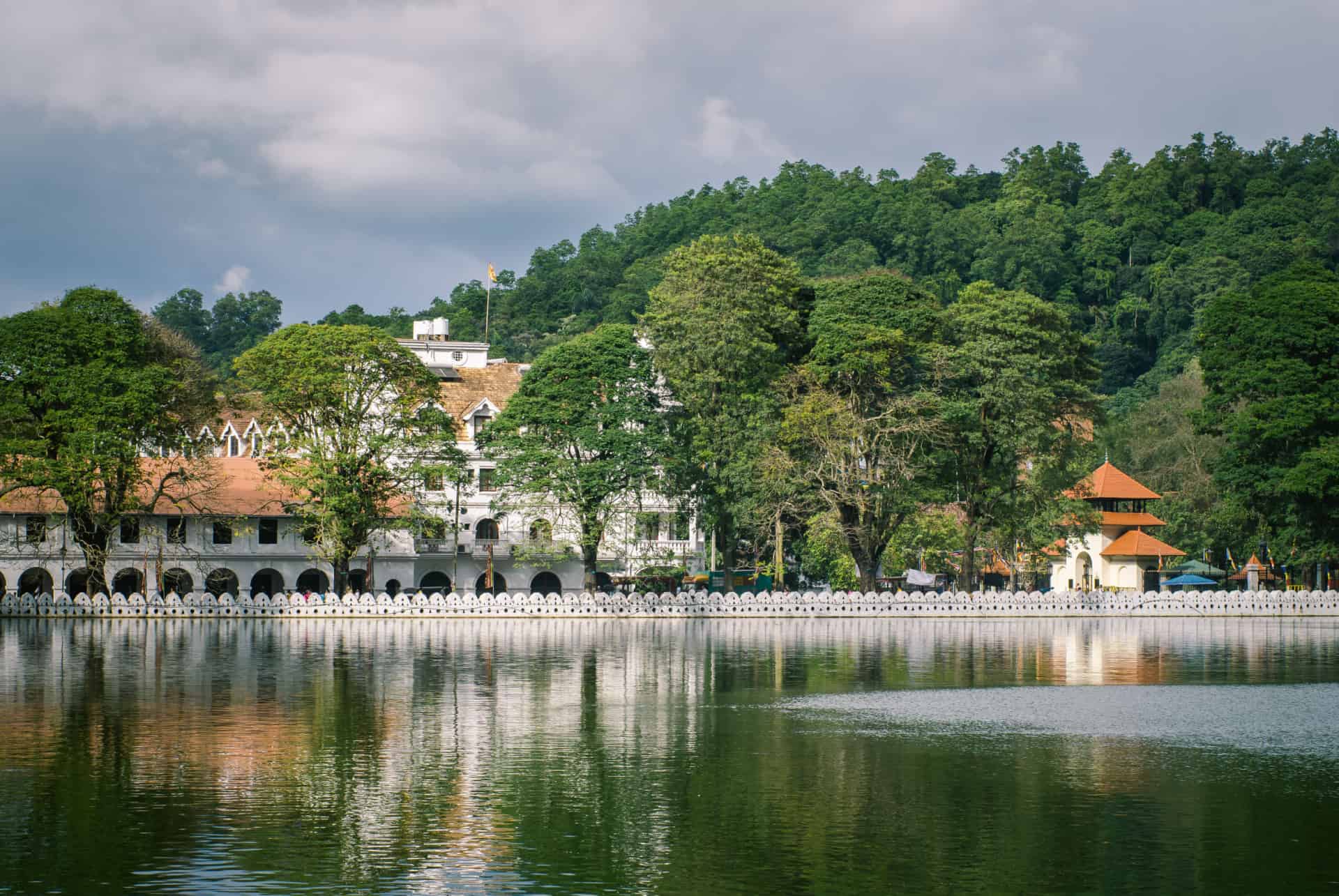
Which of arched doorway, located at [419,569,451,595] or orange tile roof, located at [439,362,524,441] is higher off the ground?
orange tile roof, located at [439,362,524,441]

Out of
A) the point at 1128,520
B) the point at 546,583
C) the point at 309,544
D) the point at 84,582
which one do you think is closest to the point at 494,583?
the point at 546,583

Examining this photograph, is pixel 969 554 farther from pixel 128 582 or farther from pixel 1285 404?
pixel 128 582

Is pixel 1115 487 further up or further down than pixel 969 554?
further up

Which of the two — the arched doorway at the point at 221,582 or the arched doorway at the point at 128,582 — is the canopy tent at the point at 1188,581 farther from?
the arched doorway at the point at 128,582

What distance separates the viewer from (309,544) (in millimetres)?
75000

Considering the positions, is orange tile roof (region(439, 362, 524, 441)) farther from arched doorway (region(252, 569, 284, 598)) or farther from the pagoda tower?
the pagoda tower

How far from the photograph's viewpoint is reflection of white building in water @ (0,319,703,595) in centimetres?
7600

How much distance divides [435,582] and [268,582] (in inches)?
375

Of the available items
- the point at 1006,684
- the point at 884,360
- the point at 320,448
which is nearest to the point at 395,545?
the point at 320,448

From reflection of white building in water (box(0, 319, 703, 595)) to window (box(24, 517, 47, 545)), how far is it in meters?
0.09

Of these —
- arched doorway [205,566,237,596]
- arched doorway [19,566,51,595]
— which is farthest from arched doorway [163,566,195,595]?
arched doorway [19,566,51,595]

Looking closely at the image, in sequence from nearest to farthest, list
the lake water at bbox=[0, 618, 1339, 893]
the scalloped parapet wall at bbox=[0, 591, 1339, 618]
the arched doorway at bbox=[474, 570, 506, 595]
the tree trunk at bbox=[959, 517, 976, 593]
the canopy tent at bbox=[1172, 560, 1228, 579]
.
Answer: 1. the lake water at bbox=[0, 618, 1339, 893]
2. the scalloped parapet wall at bbox=[0, 591, 1339, 618]
3. the tree trunk at bbox=[959, 517, 976, 593]
4. the arched doorway at bbox=[474, 570, 506, 595]
5. the canopy tent at bbox=[1172, 560, 1228, 579]

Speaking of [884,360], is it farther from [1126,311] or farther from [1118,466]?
[1126,311]

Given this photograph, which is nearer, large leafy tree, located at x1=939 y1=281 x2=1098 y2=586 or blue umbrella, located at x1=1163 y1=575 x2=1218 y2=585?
large leafy tree, located at x1=939 y1=281 x2=1098 y2=586
